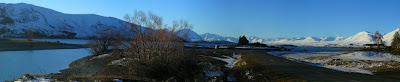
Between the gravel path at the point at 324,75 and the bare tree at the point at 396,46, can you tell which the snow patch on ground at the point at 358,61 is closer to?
the gravel path at the point at 324,75

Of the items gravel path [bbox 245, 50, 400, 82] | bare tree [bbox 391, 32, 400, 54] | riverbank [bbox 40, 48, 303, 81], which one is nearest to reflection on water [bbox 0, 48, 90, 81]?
riverbank [bbox 40, 48, 303, 81]

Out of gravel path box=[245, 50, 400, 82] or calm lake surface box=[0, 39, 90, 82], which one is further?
calm lake surface box=[0, 39, 90, 82]

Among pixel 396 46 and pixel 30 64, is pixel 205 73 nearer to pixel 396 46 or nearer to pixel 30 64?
pixel 30 64

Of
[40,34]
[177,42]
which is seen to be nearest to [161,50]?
[177,42]

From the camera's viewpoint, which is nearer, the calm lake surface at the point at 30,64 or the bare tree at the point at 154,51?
the bare tree at the point at 154,51

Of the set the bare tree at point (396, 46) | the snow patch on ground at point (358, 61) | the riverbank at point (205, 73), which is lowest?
the riverbank at point (205, 73)

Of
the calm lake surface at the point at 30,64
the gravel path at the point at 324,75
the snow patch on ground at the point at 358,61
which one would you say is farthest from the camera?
the calm lake surface at the point at 30,64

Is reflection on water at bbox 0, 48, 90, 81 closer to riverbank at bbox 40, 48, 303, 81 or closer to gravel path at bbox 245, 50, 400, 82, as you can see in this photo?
riverbank at bbox 40, 48, 303, 81

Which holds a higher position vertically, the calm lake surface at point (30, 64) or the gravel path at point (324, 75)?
the gravel path at point (324, 75)

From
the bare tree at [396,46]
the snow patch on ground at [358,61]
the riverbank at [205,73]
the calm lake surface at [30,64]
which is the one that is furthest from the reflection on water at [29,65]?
the bare tree at [396,46]

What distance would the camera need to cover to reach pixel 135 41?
17828 mm

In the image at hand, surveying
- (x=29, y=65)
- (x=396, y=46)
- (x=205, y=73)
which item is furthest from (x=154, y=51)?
(x=396, y=46)

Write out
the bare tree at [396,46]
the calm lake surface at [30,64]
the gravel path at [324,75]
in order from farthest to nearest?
the bare tree at [396,46] < the calm lake surface at [30,64] < the gravel path at [324,75]

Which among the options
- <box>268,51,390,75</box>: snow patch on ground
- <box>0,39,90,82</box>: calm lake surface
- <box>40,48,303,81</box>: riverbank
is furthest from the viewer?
<box>0,39,90,82</box>: calm lake surface
